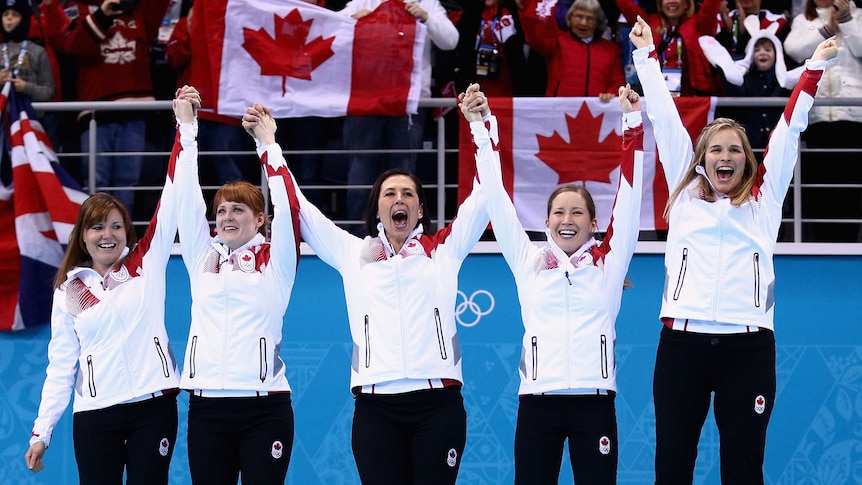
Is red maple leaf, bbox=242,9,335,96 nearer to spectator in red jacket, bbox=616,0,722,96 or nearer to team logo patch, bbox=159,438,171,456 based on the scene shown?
spectator in red jacket, bbox=616,0,722,96

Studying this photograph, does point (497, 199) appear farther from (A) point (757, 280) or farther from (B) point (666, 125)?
(A) point (757, 280)

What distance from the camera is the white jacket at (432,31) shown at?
21.7 feet

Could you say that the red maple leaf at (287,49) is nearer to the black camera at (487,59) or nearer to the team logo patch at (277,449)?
the black camera at (487,59)

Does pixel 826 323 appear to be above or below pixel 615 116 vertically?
below

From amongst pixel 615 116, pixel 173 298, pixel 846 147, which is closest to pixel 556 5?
pixel 615 116

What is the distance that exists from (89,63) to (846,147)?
4.44 meters

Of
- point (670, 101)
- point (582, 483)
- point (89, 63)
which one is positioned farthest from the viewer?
point (89, 63)

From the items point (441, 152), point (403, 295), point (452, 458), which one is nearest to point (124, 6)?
point (441, 152)

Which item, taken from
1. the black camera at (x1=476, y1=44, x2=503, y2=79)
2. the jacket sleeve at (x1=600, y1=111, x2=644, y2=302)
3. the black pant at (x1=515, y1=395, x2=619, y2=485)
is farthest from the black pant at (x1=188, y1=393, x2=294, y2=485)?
the black camera at (x1=476, y1=44, x2=503, y2=79)

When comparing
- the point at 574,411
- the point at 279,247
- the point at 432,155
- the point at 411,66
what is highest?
the point at 411,66

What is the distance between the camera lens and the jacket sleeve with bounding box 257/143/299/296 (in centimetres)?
471

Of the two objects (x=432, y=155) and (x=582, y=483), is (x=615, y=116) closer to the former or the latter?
(x=432, y=155)

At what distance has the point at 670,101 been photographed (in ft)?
15.9

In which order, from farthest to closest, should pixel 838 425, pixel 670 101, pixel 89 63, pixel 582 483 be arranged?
pixel 89 63
pixel 838 425
pixel 670 101
pixel 582 483
